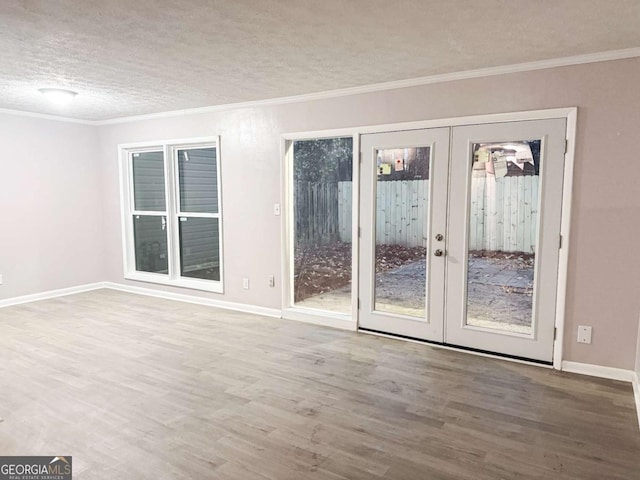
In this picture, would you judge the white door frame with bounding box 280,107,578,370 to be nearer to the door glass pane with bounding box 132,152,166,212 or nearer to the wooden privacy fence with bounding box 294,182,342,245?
the wooden privacy fence with bounding box 294,182,342,245

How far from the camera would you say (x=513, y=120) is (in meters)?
3.42

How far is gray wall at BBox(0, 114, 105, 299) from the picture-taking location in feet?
17.6

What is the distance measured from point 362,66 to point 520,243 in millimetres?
1924

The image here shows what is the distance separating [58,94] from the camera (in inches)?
167

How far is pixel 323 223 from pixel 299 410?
226 centimetres

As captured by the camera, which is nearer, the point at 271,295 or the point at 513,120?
the point at 513,120

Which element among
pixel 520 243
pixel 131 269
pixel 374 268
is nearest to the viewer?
pixel 520 243

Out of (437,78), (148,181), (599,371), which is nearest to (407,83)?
(437,78)

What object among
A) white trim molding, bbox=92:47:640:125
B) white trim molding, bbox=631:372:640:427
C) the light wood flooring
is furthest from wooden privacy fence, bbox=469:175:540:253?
white trim molding, bbox=631:372:640:427

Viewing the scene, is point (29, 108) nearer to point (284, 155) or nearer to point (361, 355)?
point (284, 155)

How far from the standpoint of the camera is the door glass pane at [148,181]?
5.91 metres

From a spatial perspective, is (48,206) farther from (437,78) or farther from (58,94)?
(437,78)

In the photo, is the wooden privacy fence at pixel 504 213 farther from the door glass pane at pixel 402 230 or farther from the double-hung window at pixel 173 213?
the double-hung window at pixel 173 213

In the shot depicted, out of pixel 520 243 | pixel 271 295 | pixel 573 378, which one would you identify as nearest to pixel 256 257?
pixel 271 295
